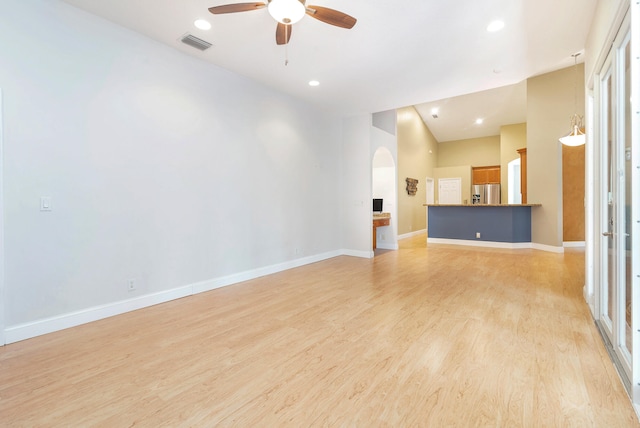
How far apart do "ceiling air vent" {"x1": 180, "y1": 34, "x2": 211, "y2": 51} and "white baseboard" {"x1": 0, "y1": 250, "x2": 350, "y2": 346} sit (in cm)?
286

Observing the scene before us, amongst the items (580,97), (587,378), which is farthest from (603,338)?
(580,97)

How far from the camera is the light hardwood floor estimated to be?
5.25ft

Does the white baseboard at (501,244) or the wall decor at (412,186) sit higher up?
the wall decor at (412,186)

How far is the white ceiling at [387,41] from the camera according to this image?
2875 mm

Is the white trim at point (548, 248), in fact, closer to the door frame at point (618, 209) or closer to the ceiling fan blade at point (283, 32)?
the door frame at point (618, 209)

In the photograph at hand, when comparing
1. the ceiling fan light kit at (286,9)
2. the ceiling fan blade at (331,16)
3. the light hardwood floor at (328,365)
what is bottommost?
the light hardwood floor at (328,365)

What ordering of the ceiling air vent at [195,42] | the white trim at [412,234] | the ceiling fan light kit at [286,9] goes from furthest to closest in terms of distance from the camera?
1. the white trim at [412,234]
2. the ceiling air vent at [195,42]
3. the ceiling fan light kit at [286,9]

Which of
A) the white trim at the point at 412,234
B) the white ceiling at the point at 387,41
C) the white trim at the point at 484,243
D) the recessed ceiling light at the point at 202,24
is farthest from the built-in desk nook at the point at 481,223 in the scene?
the recessed ceiling light at the point at 202,24

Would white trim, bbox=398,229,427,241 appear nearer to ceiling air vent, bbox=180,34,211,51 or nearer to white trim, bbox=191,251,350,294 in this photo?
white trim, bbox=191,251,350,294

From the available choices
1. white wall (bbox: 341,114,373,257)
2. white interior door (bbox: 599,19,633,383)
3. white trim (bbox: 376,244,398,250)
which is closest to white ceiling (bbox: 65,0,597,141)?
white interior door (bbox: 599,19,633,383)

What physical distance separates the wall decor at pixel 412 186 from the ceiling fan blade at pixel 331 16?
7.55 metres

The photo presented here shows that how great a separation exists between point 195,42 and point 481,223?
731 centimetres

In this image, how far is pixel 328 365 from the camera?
82.2 inches

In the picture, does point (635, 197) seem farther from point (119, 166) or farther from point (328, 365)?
point (119, 166)
